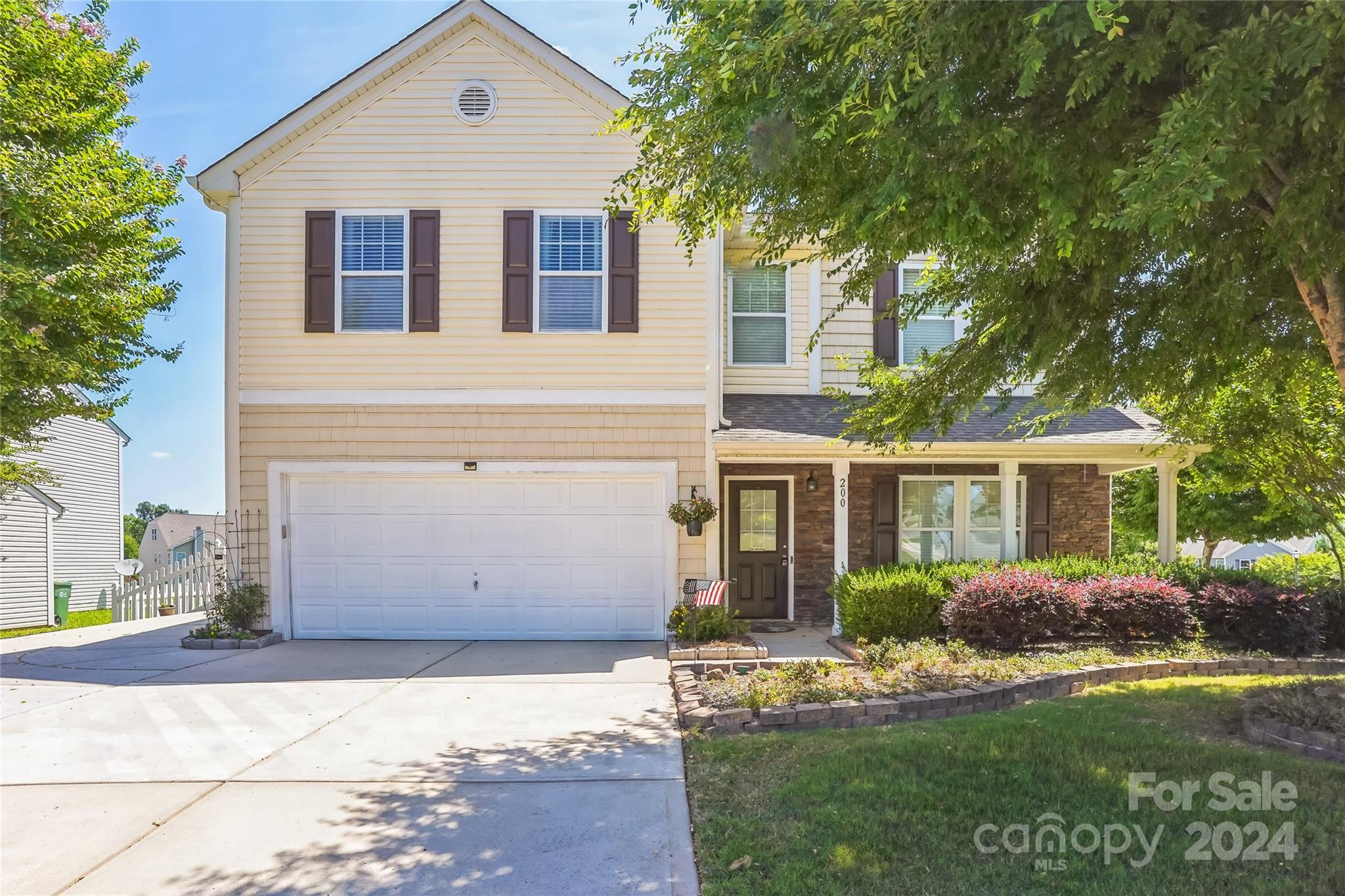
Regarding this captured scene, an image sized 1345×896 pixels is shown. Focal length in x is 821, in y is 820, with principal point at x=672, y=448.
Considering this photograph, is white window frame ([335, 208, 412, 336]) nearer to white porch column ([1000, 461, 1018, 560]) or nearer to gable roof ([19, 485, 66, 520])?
white porch column ([1000, 461, 1018, 560])

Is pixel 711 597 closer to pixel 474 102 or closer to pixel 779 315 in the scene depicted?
pixel 779 315

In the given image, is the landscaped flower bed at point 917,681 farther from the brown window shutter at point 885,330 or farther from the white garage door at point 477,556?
the brown window shutter at point 885,330

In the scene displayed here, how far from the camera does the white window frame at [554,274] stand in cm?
1041

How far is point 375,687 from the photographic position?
7.83 m

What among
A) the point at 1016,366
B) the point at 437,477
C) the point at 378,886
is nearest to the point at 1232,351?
the point at 1016,366

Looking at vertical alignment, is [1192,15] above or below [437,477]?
above

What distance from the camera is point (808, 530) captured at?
39.8ft

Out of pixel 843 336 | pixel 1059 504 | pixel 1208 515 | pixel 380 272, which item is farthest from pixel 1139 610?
pixel 1208 515

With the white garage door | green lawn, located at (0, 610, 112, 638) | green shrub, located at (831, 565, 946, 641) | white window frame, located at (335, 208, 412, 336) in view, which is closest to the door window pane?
the white garage door

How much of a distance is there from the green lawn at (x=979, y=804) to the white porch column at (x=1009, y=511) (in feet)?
17.1

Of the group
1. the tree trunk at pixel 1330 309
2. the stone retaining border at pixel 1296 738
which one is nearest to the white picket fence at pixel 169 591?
the stone retaining border at pixel 1296 738

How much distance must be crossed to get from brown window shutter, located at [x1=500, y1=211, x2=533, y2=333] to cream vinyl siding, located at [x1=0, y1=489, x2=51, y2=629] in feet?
49.6

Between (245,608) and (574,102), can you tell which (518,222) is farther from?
(245,608)

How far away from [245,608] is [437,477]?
2852mm
